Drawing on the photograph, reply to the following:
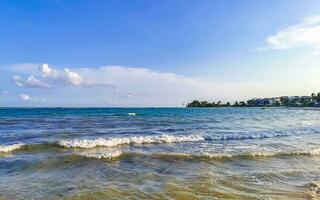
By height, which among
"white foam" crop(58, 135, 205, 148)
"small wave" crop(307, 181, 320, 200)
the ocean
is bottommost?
"small wave" crop(307, 181, 320, 200)

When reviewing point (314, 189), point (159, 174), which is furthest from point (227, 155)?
point (314, 189)

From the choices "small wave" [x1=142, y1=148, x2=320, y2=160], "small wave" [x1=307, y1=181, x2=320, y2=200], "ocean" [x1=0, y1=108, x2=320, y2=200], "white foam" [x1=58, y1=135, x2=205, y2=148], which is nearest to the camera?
"small wave" [x1=307, y1=181, x2=320, y2=200]

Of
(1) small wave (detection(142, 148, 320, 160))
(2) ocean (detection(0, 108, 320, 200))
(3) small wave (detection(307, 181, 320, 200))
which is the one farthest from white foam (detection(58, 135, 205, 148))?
(3) small wave (detection(307, 181, 320, 200))

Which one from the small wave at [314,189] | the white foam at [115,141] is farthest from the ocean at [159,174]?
the white foam at [115,141]

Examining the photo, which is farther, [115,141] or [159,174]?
[115,141]

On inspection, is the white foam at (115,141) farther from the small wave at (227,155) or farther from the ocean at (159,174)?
the small wave at (227,155)

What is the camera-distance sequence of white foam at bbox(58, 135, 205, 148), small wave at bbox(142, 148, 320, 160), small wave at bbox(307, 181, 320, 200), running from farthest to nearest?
white foam at bbox(58, 135, 205, 148), small wave at bbox(142, 148, 320, 160), small wave at bbox(307, 181, 320, 200)

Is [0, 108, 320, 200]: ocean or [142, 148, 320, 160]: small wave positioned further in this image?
[142, 148, 320, 160]: small wave

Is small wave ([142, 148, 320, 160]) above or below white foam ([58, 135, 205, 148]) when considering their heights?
below

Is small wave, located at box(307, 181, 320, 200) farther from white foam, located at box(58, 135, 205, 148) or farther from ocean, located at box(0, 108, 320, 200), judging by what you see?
white foam, located at box(58, 135, 205, 148)

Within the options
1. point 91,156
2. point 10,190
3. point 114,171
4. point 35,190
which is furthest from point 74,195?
point 91,156

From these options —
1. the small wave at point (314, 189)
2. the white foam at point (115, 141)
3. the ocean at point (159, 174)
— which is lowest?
the small wave at point (314, 189)

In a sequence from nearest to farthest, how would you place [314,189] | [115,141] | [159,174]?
1. [314,189]
2. [159,174]
3. [115,141]

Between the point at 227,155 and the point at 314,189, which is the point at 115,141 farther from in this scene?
the point at 314,189
